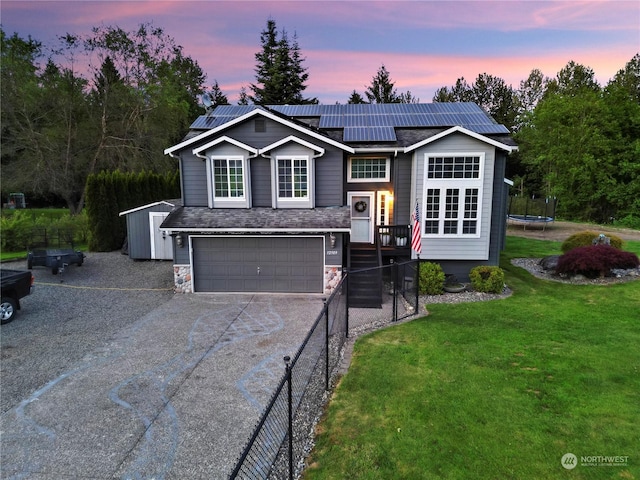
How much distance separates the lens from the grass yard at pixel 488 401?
5.12 metres

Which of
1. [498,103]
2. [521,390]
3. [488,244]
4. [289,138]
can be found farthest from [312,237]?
[498,103]

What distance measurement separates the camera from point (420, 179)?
557 inches

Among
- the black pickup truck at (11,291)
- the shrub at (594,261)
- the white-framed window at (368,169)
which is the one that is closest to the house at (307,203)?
the white-framed window at (368,169)

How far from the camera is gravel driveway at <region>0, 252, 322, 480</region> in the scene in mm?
5488

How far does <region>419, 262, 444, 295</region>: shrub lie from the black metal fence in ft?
7.61

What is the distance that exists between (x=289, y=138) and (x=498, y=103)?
142 ft

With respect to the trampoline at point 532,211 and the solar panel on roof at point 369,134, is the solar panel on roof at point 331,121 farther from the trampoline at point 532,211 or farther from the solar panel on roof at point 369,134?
the trampoline at point 532,211

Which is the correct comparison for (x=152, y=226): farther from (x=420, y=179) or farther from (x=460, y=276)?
(x=460, y=276)

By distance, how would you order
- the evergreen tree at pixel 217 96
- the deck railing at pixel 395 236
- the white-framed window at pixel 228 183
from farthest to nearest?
1. the evergreen tree at pixel 217 96
2. the deck railing at pixel 395 236
3. the white-framed window at pixel 228 183

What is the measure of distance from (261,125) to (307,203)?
3.49 m

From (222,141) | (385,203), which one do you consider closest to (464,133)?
(385,203)

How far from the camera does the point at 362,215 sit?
15.8 m

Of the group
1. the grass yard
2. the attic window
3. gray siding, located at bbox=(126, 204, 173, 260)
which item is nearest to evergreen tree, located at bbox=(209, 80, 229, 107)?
gray siding, located at bbox=(126, 204, 173, 260)
